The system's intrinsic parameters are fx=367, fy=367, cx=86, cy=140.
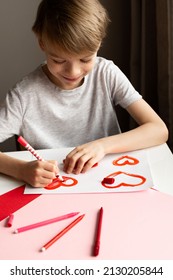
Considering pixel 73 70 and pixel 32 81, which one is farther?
pixel 32 81

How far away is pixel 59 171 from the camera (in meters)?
0.88

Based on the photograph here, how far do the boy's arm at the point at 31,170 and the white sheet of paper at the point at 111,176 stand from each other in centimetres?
2

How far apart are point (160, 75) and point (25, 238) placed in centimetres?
109

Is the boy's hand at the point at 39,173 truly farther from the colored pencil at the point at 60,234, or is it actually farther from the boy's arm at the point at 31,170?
the colored pencil at the point at 60,234

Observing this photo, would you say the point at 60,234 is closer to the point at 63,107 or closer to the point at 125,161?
the point at 125,161

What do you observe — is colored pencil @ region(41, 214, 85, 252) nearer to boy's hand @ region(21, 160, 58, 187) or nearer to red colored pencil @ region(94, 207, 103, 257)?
red colored pencil @ region(94, 207, 103, 257)

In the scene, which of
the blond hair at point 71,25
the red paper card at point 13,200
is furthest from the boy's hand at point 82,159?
the blond hair at point 71,25

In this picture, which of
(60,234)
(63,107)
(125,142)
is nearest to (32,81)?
(63,107)

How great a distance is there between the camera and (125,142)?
0.98 meters

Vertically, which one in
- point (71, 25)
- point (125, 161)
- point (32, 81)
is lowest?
point (125, 161)

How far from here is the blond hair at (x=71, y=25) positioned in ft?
2.96

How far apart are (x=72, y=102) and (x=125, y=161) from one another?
13.7 inches

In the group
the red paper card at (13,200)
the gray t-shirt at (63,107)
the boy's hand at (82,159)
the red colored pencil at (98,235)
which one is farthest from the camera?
the gray t-shirt at (63,107)

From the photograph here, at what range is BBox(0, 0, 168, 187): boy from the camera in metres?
0.90
